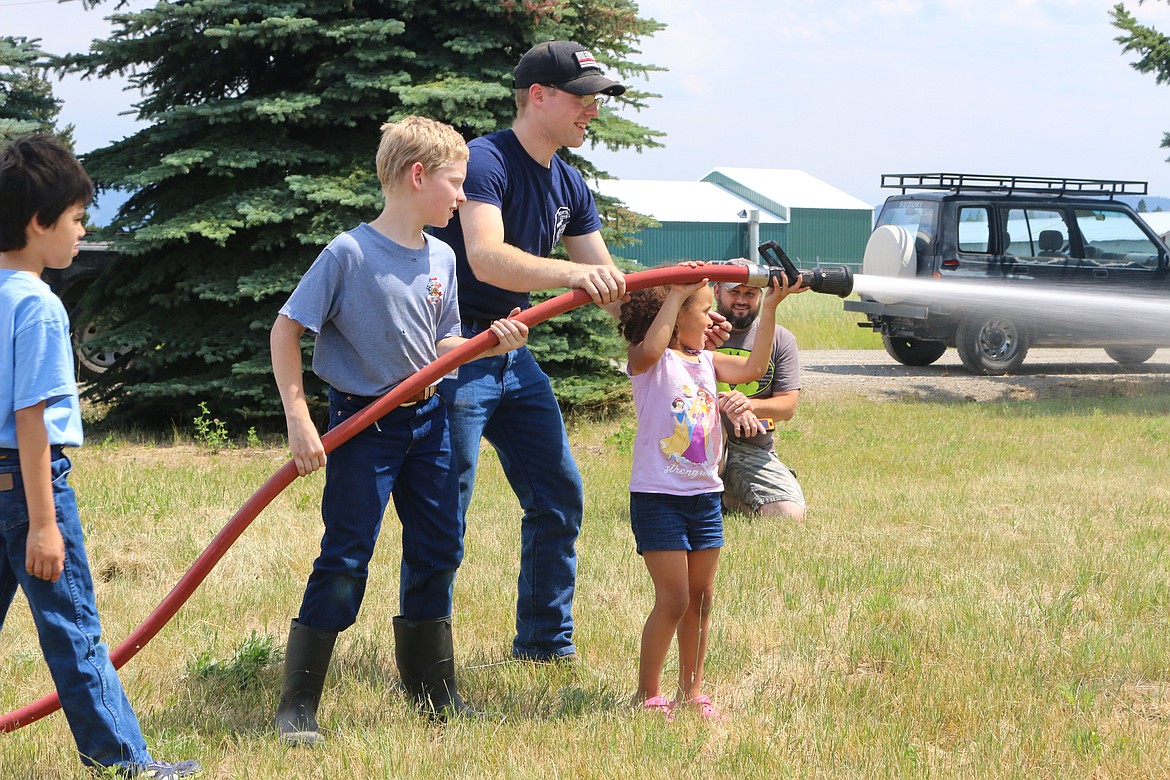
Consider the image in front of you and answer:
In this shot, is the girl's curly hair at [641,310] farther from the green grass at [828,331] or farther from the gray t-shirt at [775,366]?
the green grass at [828,331]

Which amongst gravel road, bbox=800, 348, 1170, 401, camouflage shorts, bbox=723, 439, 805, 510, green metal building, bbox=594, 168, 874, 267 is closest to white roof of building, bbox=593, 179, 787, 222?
green metal building, bbox=594, 168, 874, 267

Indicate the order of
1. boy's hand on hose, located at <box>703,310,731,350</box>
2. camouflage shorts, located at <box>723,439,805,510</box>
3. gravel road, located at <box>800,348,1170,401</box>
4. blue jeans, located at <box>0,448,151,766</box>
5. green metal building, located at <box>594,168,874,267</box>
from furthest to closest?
green metal building, located at <box>594,168,874,267</box> < gravel road, located at <box>800,348,1170,401</box> < camouflage shorts, located at <box>723,439,805,510</box> < boy's hand on hose, located at <box>703,310,731,350</box> < blue jeans, located at <box>0,448,151,766</box>

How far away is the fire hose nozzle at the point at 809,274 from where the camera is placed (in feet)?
13.8

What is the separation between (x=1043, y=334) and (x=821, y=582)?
1223 centimetres

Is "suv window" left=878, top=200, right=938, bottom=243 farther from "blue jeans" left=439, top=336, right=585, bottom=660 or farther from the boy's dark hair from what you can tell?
the boy's dark hair

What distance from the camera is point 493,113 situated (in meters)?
10.7

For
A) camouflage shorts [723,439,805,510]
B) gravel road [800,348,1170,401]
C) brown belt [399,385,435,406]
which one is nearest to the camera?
brown belt [399,385,435,406]

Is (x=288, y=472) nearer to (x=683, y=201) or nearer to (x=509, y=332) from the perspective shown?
(x=509, y=332)

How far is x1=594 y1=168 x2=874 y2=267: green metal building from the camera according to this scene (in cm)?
4922

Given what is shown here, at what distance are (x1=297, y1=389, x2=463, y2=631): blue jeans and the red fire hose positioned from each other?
13 cm

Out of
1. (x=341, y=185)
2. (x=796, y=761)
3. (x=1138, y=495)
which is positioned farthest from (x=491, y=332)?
(x=341, y=185)

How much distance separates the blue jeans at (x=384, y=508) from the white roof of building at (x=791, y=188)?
2037 inches

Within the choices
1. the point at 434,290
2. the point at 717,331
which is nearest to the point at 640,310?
the point at 717,331

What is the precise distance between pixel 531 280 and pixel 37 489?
1.67 m
